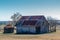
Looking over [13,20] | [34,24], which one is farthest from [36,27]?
[13,20]

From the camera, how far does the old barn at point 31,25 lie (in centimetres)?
5509

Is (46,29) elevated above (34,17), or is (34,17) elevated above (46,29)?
(34,17)

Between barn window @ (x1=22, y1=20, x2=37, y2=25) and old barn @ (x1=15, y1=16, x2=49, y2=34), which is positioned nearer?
old barn @ (x1=15, y1=16, x2=49, y2=34)

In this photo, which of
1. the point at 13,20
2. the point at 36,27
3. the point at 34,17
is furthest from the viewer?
the point at 13,20

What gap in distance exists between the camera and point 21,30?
55.9 meters

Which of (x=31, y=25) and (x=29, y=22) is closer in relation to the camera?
(x=31, y=25)

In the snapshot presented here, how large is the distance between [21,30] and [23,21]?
355cm

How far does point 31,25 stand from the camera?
55.1 m

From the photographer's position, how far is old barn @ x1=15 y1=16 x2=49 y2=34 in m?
55.1

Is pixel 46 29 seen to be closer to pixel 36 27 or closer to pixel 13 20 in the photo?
pixel 36 27

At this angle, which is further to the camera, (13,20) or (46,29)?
(13,20)

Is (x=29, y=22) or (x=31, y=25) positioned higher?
(x=29, y=22)

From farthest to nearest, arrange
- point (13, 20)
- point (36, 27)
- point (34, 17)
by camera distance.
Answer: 1. point (13, 20)
2. point (34, 17)
3. point (36, 27)

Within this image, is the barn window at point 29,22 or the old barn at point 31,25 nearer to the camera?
the old barn at point 31,25
